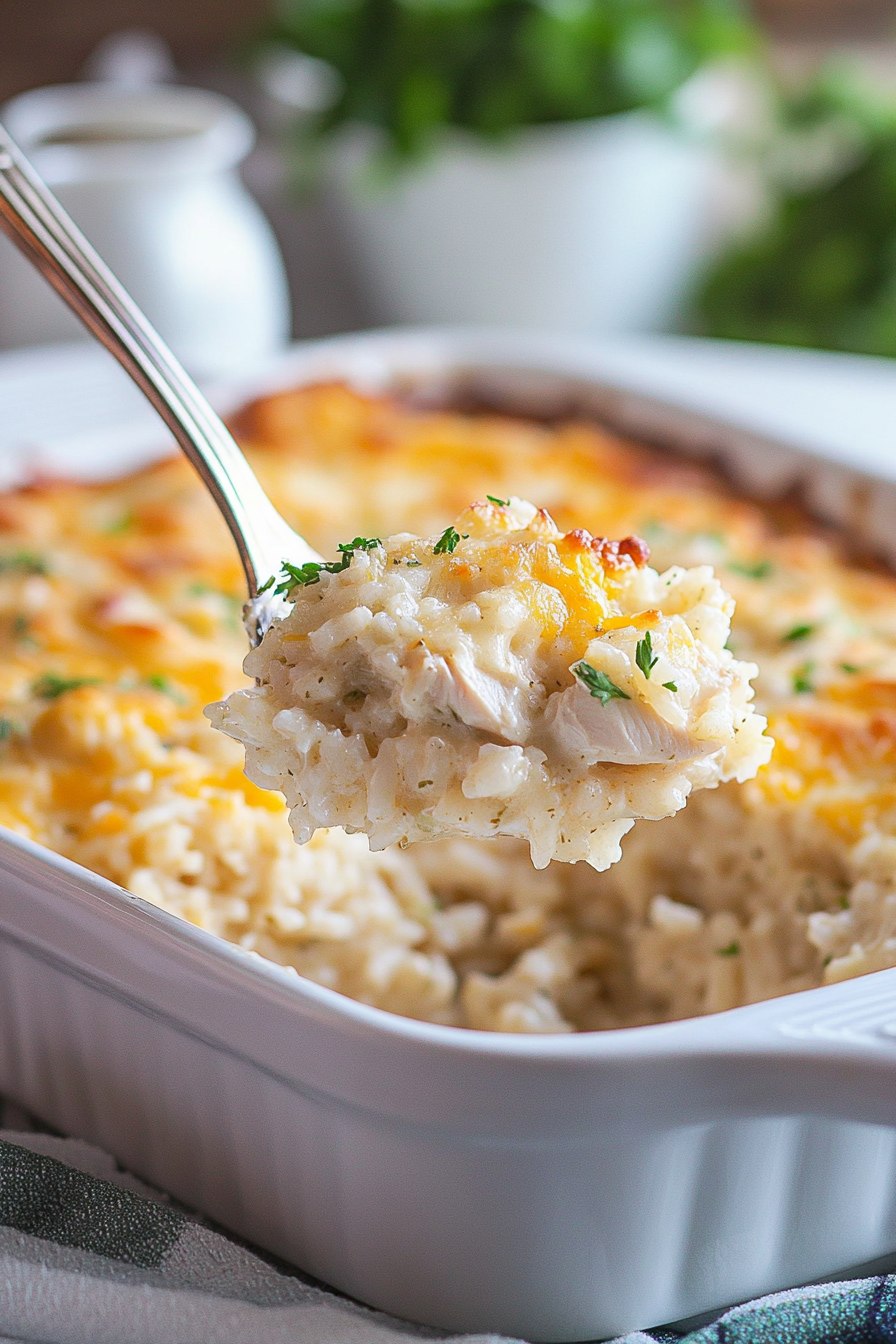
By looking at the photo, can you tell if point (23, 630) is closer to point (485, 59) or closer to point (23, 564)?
point (23, 564)

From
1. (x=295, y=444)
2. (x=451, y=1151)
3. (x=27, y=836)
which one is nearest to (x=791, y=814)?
(x=451, y=1151)

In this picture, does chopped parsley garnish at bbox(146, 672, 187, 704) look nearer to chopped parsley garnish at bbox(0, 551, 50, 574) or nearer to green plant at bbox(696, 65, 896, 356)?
chopped parsley garnish at bbox(0, 551, 50, 574)

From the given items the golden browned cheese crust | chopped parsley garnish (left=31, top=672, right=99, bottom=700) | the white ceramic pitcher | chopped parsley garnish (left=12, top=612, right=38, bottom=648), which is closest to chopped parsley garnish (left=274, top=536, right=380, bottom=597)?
the golden browned cheese crust

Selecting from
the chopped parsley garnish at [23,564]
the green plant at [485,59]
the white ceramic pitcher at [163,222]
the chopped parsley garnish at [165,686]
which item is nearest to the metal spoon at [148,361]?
the chopped parsley garnish at [165,686]

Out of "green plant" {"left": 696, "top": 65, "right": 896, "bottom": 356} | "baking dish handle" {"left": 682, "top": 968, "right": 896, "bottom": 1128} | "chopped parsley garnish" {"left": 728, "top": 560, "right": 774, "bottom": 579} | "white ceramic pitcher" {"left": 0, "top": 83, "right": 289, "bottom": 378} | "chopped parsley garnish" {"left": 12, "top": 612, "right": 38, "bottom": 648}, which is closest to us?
"baking dish handle" {"left": 682, "top": 968, "right": 896, "bottom": 1128}

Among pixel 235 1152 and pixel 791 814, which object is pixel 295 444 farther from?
pixel 235 1152

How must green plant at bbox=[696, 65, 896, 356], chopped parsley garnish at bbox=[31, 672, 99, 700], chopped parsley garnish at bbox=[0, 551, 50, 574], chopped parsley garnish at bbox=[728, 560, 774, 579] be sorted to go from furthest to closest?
green plant at bbox=[696, 65, 896, 356] < chopped parsley garnish at bbox=[728, 560, 774, 579] < chopped parsley garnish at bbox=[0, 551, 50, 574] < chopped parsley garnish at bbox=[31, 672, 99, 700]
